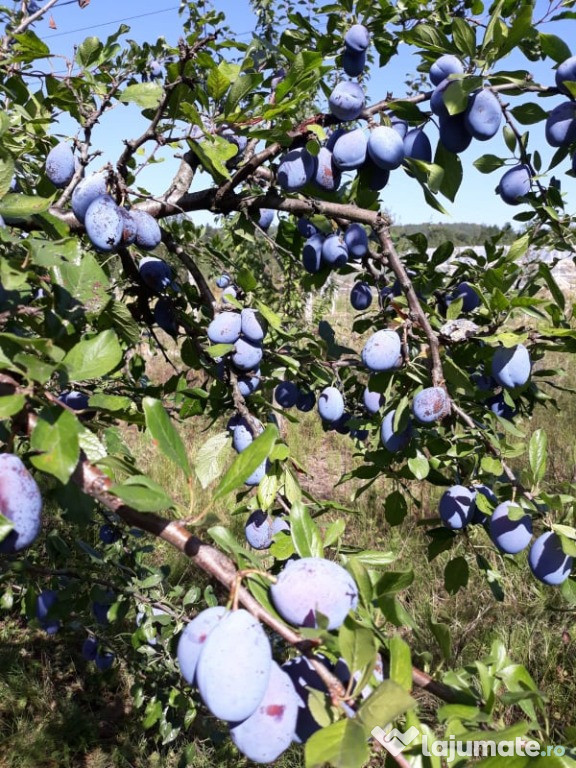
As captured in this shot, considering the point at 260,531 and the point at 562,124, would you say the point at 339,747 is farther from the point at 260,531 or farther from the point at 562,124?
the point at 562,124

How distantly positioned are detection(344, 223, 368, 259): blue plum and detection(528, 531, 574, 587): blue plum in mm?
655

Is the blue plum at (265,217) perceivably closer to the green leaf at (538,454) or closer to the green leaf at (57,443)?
the green leaf at (538,454)

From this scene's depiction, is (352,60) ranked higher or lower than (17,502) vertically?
higher

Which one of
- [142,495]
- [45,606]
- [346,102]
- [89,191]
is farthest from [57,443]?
[45,606]

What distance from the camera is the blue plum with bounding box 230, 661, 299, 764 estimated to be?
505 mm

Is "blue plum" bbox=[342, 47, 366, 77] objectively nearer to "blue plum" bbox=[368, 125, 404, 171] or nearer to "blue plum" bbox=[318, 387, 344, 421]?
"blue plum" bbox=[368, 125, 404, 171]

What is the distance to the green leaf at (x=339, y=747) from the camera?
395 millimetres

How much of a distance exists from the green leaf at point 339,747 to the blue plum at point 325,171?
886 mm

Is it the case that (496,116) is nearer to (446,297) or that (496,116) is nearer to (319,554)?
(446,297)

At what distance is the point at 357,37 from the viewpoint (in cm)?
108

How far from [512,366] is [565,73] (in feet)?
1.58

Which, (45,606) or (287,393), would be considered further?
(45,606)

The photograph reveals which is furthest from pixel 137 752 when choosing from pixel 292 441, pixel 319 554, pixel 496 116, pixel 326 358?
pixel 292 441

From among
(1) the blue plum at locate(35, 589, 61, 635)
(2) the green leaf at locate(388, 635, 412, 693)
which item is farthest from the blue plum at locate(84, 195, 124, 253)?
(1) the blue plum at locate(35, 589, 61, 635)
